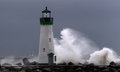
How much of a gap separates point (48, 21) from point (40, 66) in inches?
131

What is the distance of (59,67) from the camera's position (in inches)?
1414

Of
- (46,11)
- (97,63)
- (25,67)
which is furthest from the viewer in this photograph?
(97,63)

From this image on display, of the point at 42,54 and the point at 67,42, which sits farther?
the point at 67,42

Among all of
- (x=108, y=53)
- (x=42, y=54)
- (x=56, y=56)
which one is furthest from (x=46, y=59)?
(x=108, y=53)

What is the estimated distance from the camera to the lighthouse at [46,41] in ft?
122

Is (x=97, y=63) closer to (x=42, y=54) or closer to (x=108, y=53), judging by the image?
(x=108, y=53)

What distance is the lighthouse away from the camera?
37.1m

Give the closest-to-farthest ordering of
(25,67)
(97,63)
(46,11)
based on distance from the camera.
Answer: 1. (25,67)
2. (46,11)
3. (97,63)

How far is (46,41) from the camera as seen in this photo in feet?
122

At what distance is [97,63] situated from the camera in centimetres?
4050

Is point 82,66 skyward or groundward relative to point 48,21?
groundward

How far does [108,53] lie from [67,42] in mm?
3292

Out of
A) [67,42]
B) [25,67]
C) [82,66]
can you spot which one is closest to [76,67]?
[82,66]

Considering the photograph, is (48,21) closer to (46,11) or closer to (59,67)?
(46,11)
